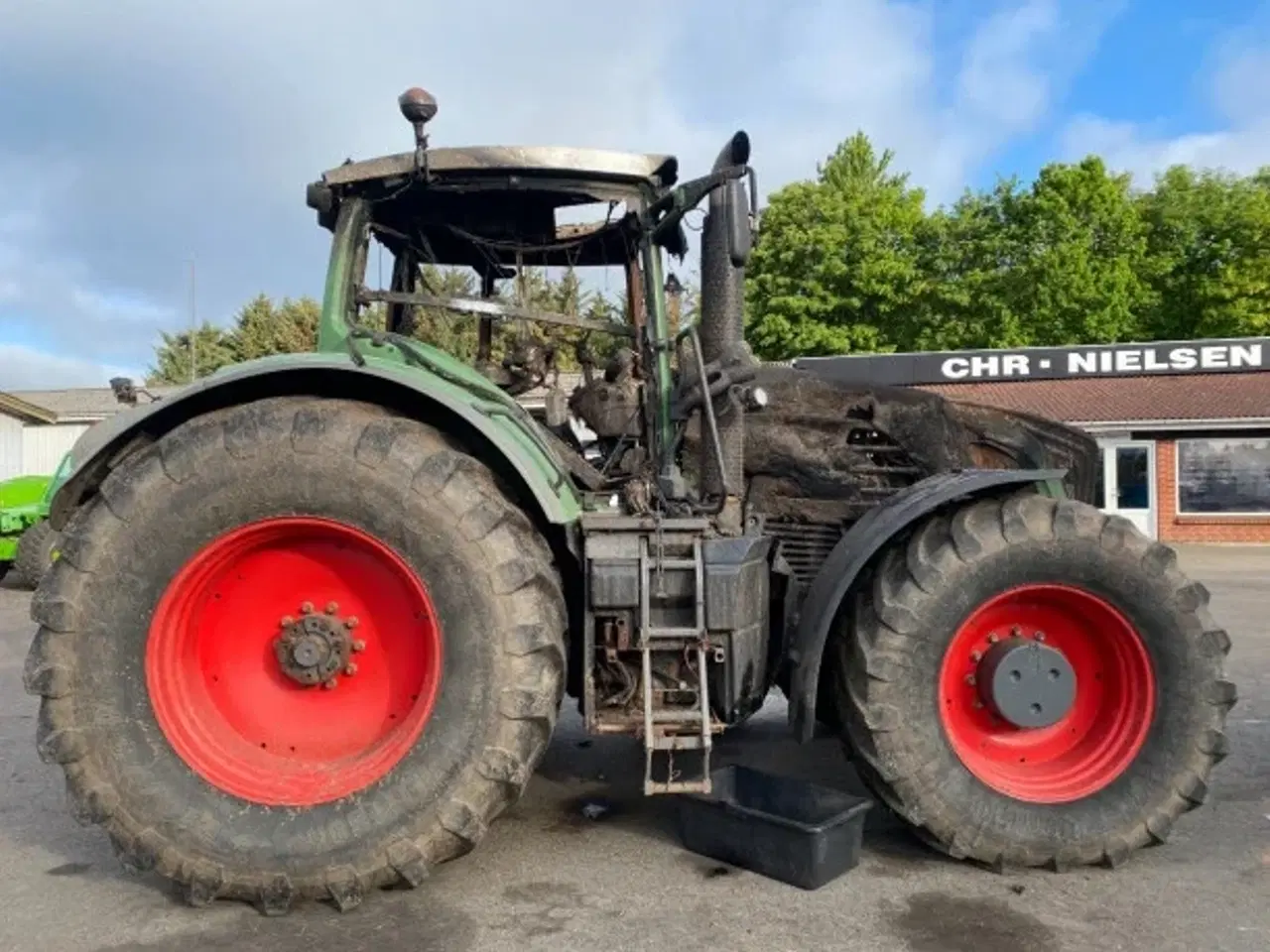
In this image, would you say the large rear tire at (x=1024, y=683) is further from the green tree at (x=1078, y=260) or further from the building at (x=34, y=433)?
the green tree at (x=1078, y=260)

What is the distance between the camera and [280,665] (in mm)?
3781

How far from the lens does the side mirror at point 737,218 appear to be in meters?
3.66

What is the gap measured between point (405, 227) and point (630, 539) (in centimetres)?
169

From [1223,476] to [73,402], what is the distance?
29051 mm

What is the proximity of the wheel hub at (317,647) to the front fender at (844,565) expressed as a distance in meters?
1.58

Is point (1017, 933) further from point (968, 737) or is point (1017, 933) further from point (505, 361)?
point (505, 361)

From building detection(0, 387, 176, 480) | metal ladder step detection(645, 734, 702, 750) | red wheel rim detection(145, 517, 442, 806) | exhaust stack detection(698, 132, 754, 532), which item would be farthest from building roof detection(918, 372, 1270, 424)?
building detection(0, 387, 176, 480)

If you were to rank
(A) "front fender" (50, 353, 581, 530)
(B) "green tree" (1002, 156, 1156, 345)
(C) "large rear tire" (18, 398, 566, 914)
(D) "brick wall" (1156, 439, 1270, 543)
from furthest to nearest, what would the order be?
(B) "green tree" (1002, 156, 1156, 345) → (D) "brick wall" (1156, 439, 1270, 543) → (A) "front fender" (50, 353, 581, 530) → (C) "large rear tire" (18, 398, 566, 914)

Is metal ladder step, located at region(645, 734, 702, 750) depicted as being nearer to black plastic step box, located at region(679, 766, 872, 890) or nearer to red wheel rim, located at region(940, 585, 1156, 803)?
black plastic step box, located at region(679, 766, 872, 890)

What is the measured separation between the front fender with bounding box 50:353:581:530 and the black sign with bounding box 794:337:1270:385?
1817 centimetres

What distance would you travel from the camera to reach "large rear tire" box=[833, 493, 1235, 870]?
12.3ft

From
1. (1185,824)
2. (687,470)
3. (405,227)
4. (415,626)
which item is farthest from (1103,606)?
(405,227)

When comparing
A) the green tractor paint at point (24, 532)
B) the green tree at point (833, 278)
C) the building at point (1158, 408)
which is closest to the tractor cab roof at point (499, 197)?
the green tractor paint at point (24, 532)

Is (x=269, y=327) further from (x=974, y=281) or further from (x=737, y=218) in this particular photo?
(x=737, y=218)
